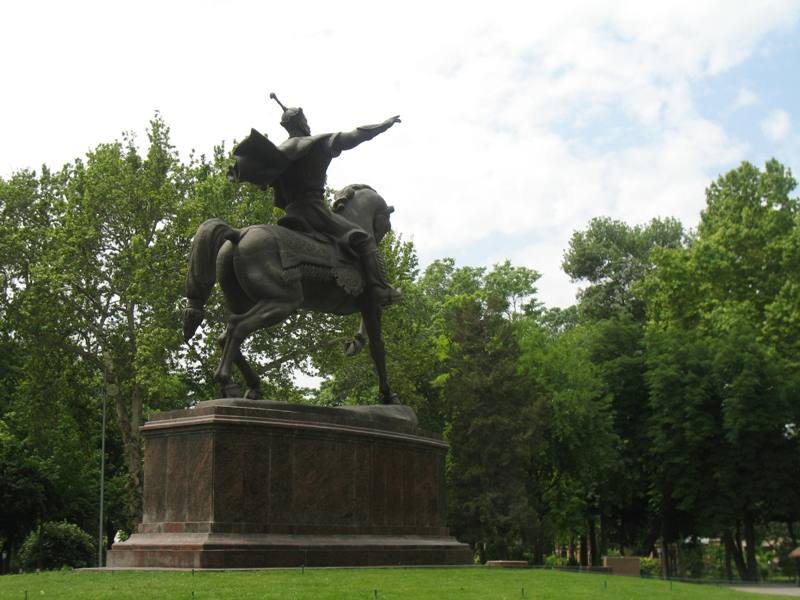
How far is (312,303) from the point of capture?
50.7 feet

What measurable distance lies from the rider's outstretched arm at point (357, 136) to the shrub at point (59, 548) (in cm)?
3636

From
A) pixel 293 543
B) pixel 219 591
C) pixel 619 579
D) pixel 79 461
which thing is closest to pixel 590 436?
pixel 79 461

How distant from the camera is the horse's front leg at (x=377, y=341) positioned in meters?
16.1

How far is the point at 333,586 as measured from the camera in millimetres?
10461

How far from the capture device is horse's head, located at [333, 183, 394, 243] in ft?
53.0

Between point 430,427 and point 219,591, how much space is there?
3630cm

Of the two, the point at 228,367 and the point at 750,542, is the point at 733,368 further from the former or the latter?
the point at 228,367

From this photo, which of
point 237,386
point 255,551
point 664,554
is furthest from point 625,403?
point 255,551

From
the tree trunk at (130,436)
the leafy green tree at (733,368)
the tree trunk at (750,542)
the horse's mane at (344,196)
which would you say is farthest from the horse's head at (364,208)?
the tree trunk at (750,542)

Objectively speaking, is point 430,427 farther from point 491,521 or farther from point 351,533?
point 351,533

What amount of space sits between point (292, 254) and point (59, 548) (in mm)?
37574

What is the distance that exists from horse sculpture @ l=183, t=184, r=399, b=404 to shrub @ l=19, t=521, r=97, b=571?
3544 centimetres

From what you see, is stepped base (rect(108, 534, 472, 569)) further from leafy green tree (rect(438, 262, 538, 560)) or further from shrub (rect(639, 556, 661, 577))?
shrub (rect(639, 556, 661, 577))

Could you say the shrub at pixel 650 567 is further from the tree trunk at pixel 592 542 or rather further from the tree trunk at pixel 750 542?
the tree trunk at pixel 750 542
